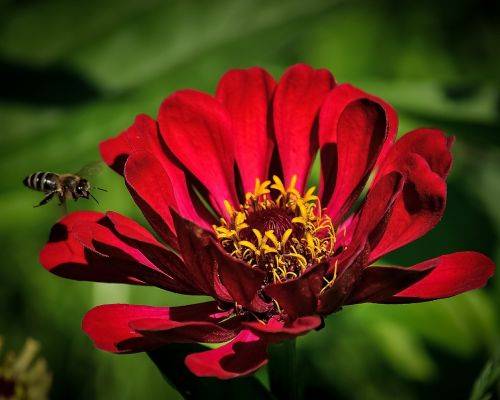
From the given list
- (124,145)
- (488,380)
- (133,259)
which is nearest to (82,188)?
(124,145)

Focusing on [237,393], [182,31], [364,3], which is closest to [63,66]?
[182,31]

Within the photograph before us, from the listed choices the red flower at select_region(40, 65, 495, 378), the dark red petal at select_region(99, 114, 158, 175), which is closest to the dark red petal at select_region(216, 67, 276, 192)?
the red flower at select_region(40, 65, 495, 378)

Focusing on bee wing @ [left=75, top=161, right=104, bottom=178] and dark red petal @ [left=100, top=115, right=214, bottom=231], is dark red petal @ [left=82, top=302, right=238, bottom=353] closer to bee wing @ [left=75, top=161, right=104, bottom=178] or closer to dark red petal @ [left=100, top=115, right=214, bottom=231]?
dark red petal @ [left=100, top=115, right=214, bottom=231]

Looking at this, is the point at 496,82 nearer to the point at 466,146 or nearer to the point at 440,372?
the point at 466,146

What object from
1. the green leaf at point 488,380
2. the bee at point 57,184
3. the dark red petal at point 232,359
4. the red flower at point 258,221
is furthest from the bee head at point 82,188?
the green leaf at point 488,380

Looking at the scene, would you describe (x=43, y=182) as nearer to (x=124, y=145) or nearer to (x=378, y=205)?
(x=124, y=145)

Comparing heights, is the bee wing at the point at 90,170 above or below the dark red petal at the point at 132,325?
above

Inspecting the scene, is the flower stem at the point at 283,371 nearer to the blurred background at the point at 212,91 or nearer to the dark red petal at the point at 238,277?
the dark red petal at the point at 238,277
